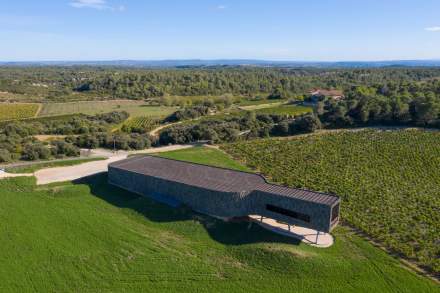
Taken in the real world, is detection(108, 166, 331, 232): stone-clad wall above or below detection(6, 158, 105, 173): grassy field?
above

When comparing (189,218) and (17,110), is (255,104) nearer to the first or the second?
(17,110)

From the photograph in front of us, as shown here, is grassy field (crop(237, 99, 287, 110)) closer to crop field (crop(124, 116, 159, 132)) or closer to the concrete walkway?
crop field (crop(124, 116, 159, 132))

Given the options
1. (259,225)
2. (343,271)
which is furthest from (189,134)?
(343,271)

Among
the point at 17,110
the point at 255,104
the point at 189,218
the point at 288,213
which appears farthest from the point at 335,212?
the point at 17,110

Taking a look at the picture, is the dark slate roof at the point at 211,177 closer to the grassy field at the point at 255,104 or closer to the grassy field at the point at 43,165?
the grassy field at the point at 43,165

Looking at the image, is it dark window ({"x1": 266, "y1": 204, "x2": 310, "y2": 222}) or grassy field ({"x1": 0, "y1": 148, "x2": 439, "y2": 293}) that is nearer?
grassy field ({"x1": 0, "y1": 148, "x2": 439, "y2": 293})

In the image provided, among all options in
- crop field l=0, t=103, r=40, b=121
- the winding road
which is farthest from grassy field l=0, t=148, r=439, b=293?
crop field l=0, t=103, r=40, b=121

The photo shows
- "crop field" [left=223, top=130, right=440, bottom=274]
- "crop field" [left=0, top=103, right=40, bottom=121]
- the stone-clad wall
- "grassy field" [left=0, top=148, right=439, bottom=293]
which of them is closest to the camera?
"grassy field" [left=0, top=148, right=439, bottom=293]

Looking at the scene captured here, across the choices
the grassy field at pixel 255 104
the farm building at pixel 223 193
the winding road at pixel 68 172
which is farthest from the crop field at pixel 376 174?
the grassy field at pixel 255 104
